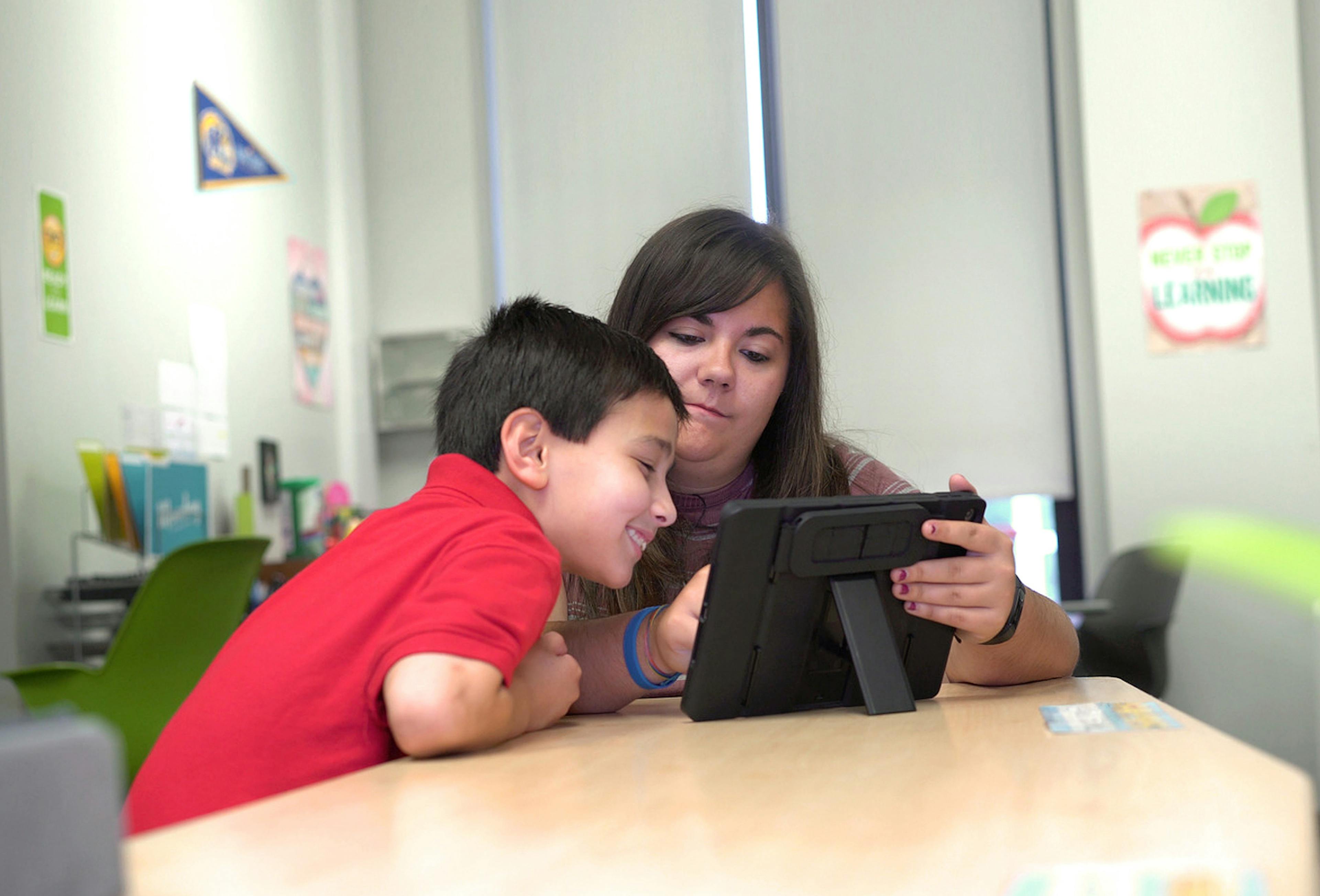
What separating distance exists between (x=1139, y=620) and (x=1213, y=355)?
1.09 meters

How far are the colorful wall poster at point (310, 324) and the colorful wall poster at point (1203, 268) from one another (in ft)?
9.97

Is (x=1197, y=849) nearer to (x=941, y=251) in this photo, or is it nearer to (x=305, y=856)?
(x=305, y=856)

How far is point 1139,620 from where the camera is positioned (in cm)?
350

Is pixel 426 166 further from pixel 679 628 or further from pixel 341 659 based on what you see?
pixel 341 659

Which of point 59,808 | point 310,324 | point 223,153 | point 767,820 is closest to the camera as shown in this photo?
point 59,808

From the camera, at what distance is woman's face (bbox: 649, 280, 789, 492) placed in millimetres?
1532

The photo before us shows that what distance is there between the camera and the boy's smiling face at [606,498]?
45.2 inches

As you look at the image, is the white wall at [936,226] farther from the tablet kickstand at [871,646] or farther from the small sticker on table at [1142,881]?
the small sticker on table at [1142,881]

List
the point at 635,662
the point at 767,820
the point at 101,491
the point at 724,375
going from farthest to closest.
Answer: the point at 101,491, the point at 724,375, the point at 635,662, the point at 767,820

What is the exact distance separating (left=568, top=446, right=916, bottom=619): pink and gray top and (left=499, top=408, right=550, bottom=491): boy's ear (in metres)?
0.41


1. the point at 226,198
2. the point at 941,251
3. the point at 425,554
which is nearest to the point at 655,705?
the point at 425,554

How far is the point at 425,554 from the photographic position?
92 cm

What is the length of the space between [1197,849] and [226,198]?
4067 millimetres

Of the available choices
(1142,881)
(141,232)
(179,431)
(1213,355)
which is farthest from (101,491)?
(1213,355)
